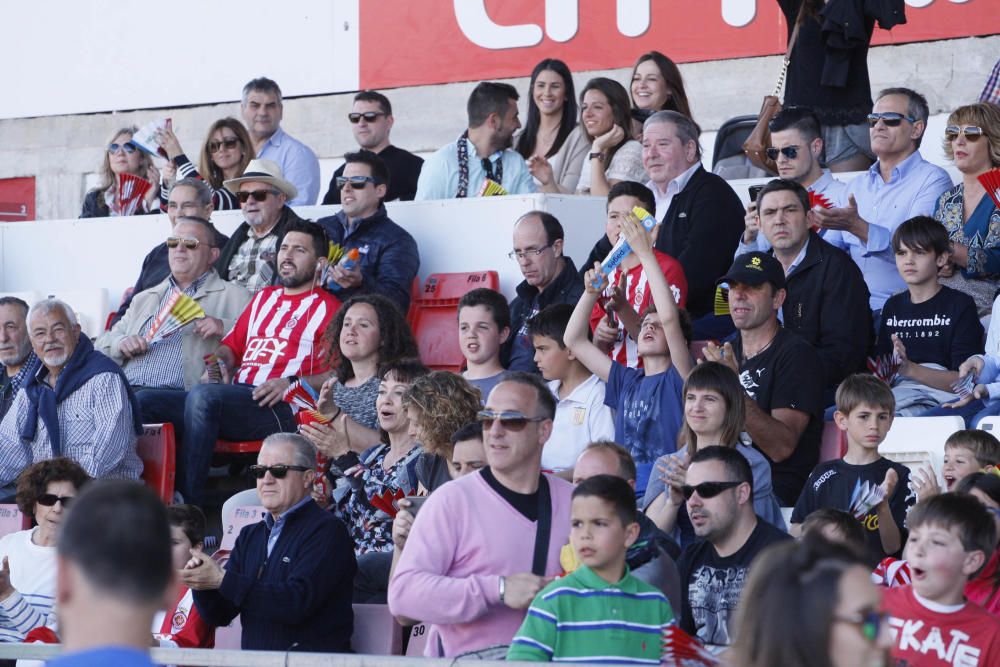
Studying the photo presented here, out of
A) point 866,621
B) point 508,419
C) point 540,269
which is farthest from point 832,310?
point 866,621

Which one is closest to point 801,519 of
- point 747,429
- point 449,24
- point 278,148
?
point 747,429

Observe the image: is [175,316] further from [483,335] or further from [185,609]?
[185,609]

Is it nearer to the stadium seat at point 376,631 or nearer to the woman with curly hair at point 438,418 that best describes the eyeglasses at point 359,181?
the woman with curly hair at point 438,418

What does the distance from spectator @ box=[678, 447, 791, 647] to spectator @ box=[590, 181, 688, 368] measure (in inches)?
69.8

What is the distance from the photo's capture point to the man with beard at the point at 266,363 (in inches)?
303

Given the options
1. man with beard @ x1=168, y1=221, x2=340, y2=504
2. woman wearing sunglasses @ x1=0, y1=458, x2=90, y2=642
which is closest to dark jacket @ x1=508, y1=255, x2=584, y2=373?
man with beard @ x1=168, y1=221, x2=340, y2=504

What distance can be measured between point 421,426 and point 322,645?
88 centimetres

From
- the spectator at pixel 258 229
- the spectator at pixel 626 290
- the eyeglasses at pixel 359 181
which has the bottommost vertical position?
the spectator at pixel 626 290

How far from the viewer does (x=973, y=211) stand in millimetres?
7363

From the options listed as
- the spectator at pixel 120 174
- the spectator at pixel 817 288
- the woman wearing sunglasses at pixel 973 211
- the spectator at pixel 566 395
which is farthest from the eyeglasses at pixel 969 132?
the spectator at pixel 120 174

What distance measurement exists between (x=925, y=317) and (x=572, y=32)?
220 inches

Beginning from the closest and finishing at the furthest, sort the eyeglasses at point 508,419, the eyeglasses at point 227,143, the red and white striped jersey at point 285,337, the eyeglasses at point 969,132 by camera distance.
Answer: the eyeglasses at point 508,419 → the eyeglasses at point 969,132 → the red and white striped jersey at point 285,337 → the eyeglasses at point 227,143

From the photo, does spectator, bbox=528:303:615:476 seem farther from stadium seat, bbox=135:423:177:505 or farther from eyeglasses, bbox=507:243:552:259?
stadium seat, bbox=135:423:177:505

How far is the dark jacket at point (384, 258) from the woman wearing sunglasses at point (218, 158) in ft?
4.20
